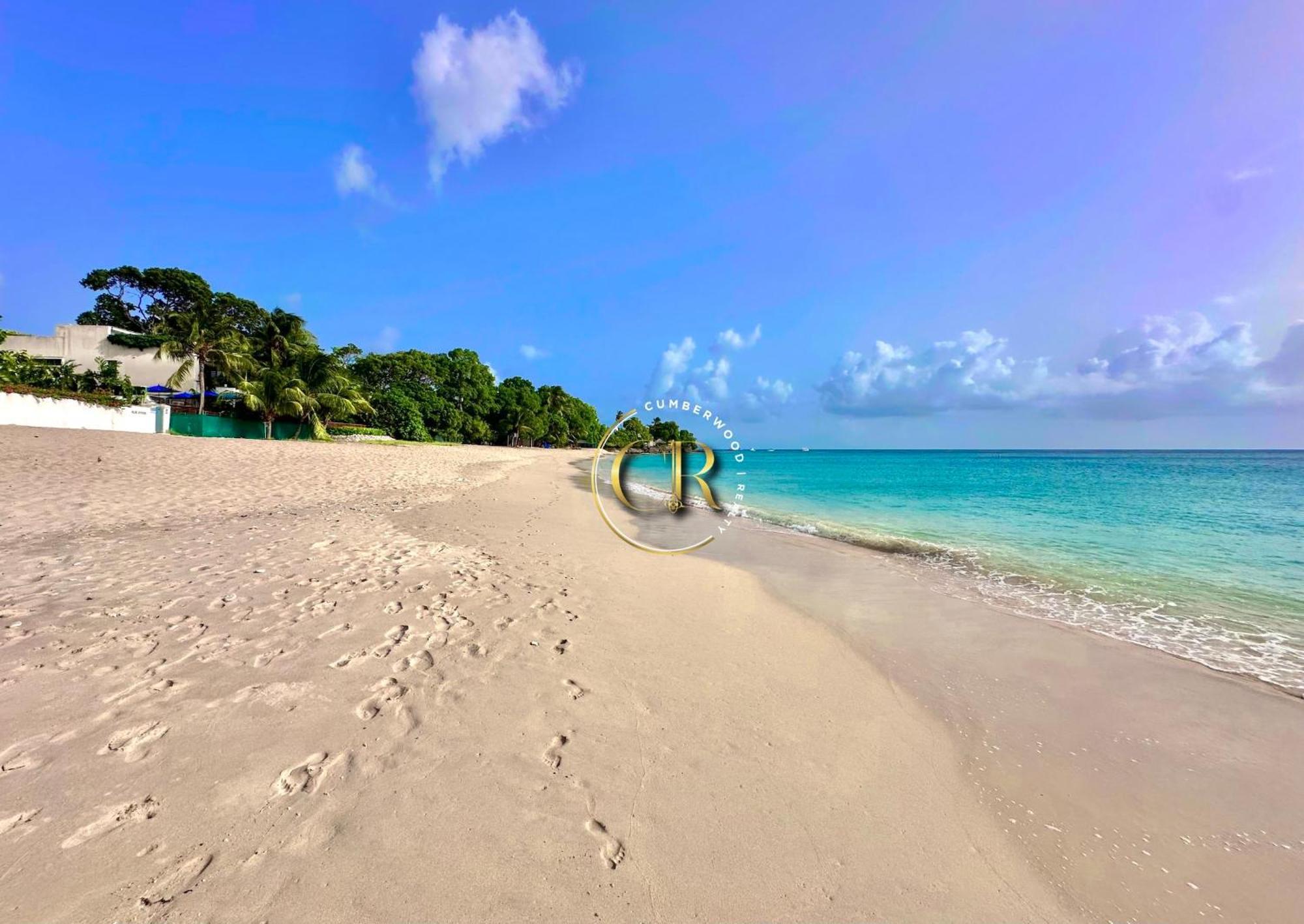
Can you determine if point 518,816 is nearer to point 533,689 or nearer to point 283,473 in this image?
point 533,689

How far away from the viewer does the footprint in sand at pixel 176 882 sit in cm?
196

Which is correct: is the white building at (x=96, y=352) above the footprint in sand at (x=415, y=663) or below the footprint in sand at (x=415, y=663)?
above

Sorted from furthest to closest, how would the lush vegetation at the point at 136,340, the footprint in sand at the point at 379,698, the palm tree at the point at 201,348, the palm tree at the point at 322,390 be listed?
the lush vegetation at the point at 136,340
the palm tree at the point at 322,390
the palm tree at the point at 201,348
the footprint in sand at the point at 379,698

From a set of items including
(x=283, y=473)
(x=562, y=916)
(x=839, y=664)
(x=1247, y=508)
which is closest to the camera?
(x=562, y=916)

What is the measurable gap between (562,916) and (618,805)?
712mm

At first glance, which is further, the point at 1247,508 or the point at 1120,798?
the point at 1247,508

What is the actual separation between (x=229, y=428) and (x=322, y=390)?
6289mm

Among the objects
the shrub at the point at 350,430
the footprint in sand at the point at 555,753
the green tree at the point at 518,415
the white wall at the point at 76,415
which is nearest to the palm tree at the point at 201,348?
the white wall at the point at 76,415

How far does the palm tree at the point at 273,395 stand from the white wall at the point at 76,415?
5.05 m

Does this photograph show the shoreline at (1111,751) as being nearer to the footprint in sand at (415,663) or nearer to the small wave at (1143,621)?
the small wave at (1143,621)

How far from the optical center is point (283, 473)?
15570 millimetres

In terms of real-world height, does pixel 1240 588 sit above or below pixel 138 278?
below

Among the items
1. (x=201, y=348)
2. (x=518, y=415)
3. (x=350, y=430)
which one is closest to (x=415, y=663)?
(x=350, y=430)

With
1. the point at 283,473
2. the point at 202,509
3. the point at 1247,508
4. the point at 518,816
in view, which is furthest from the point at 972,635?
the point at 1247,508
